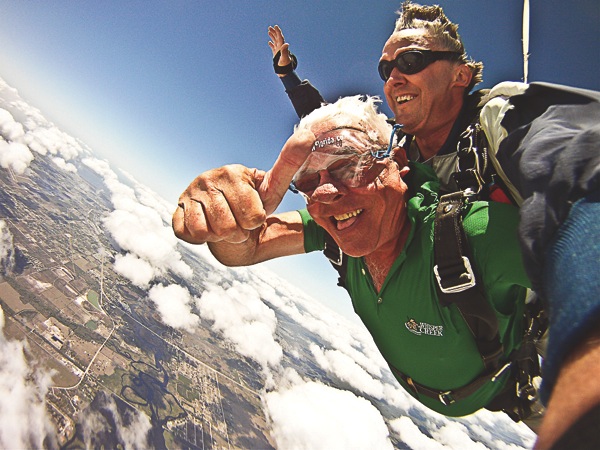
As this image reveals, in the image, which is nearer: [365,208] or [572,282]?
[572,282]

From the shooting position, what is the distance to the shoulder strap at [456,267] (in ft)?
3.47

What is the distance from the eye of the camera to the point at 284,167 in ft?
3.12

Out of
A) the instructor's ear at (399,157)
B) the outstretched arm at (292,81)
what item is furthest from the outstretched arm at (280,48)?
the instructor's ear at (399,157)

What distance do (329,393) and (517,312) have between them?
95.4 m

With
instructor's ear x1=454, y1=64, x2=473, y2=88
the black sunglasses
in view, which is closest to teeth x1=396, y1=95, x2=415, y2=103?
the black sunglasses

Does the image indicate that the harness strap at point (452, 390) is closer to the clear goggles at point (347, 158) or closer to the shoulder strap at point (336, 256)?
the shoulder strap at point (336, 256)

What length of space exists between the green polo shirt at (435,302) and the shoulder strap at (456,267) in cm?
4

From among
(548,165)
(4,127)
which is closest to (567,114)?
(548,165)

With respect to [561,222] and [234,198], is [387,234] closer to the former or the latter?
[234,198]

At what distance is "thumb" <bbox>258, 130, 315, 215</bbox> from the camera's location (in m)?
0.93

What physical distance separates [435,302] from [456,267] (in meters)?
0.27

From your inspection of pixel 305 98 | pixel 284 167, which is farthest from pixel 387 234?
pixel 305 98

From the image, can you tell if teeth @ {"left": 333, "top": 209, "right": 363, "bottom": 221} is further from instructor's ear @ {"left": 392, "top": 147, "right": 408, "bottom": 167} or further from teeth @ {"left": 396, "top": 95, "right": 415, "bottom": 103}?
teeth @ {"left": 396, "top": 95, "right": 415, "bottom": 103}

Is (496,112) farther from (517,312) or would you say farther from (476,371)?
(476,371)
